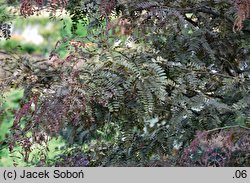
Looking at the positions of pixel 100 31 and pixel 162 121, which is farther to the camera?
pixel 162 121

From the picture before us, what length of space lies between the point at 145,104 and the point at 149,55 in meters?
0.25

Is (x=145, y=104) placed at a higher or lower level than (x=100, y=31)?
lower

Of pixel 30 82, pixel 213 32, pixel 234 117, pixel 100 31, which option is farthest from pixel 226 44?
pixel 30 82

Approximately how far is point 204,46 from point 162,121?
0.60m

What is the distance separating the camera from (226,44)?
207 centimetres

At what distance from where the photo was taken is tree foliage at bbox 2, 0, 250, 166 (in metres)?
1.63

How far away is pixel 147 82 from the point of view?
5.53ft

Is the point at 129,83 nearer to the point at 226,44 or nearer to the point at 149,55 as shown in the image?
the point at 149,55

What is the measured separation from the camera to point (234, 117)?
1.87 meters

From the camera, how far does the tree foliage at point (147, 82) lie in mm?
1628
